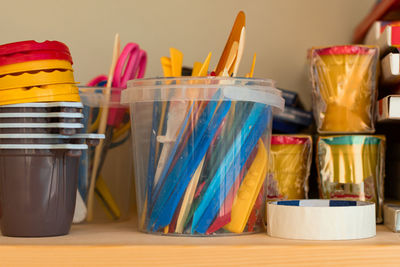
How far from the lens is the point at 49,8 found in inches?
35.4

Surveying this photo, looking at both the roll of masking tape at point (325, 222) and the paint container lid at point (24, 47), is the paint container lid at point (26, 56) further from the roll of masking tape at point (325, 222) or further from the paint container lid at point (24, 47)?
the roll of masking tape at point (325, 222)

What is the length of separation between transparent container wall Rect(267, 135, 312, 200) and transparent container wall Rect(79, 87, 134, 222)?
202mm

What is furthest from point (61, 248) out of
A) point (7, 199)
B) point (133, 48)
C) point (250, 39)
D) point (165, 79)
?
point (250, 39)

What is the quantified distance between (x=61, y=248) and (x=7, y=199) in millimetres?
106

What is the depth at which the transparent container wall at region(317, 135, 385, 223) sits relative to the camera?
2.27 ft

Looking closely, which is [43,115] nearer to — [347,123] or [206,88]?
[206,88]

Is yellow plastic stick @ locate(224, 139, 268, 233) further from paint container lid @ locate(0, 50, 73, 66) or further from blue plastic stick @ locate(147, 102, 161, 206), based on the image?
paint container lid @ locate(0, 50, 73, 66)

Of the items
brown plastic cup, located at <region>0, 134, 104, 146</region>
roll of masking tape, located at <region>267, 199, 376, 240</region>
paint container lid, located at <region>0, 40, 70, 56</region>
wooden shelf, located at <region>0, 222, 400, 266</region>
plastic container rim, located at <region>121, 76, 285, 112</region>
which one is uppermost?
paint container lid, located at <region>0, 40, 70, 56</region>

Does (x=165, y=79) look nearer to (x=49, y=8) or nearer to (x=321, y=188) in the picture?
(x=321, y=188)

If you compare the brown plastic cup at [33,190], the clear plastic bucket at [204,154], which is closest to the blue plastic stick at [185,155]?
the clear plastic bucket at [204,154]

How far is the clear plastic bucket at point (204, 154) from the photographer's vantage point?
1.95 feet

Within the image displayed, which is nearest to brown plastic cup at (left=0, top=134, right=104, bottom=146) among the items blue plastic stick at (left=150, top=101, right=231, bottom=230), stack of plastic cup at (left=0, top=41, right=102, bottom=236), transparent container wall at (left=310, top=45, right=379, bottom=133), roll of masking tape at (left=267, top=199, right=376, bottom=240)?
stack of plastic cup at (left=0, top=41, right=102, bottom=236)

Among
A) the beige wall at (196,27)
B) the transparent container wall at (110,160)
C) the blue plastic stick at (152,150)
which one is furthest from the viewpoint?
the beige wall at (196,27)

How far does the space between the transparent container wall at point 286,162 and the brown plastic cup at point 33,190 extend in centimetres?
28
